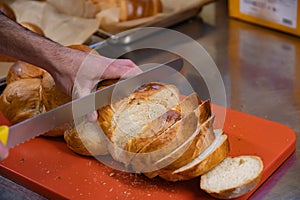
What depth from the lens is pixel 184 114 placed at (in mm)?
1057

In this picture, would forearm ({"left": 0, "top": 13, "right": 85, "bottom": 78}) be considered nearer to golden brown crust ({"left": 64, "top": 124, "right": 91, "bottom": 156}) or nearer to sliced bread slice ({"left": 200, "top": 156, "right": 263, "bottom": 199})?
golden brown crust ({"left": 64, "top": 124, "right": 91, "bottom": 156})

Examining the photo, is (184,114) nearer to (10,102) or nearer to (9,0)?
(10,102)

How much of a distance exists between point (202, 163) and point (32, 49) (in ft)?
1.32

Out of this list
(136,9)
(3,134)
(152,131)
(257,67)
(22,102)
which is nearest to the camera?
(3,134)

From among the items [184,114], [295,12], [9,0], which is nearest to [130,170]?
[184,114]

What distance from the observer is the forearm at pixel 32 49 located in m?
1.11

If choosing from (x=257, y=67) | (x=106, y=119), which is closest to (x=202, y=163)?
(x=106, y=119)

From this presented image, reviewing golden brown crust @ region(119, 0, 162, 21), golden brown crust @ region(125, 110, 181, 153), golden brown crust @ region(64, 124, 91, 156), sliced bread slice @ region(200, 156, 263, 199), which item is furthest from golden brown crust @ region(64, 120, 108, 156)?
golden brown crust @ region(119, 0, 162, 21)

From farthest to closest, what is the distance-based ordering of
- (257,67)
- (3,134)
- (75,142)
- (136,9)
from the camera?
(136,9), (257,67), (75,142), (3,134)

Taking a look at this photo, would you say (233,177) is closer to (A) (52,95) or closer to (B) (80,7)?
(A) (52,95)

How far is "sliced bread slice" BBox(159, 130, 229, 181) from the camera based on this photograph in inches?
39.1

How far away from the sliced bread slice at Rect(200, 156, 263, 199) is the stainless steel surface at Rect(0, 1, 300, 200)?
2.2 inches

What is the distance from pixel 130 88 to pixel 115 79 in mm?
35

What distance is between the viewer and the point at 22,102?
1.24 metres
